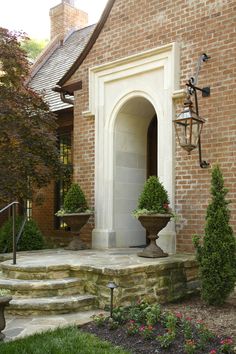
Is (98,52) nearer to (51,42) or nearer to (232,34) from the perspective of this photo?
(232,34)

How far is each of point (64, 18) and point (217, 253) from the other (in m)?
13.3

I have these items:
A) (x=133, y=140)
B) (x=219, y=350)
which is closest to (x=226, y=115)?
(x=133, y=140)

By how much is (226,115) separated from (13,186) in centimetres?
395

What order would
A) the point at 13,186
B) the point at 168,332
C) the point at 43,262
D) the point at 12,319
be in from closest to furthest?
the point at 168,332
the point at 12,319
the point at 43,262
the point at 13,186

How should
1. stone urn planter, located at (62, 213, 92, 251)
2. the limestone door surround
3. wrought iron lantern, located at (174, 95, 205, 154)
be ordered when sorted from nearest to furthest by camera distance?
wrought iron lantern, located at (174, 95, 205, 154)
the limestone door surround
stone urn planter, located at (62, 213, 92, 251)

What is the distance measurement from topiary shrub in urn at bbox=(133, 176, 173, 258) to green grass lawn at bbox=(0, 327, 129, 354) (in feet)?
7.45

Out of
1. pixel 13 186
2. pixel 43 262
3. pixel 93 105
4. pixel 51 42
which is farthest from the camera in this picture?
pixel 51 42

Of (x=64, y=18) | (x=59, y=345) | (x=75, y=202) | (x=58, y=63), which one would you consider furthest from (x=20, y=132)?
(x=64, y=18)

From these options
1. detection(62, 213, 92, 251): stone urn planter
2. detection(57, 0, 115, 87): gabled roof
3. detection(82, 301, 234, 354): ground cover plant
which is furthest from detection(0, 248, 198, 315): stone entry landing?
detection(57, 0, 115, 87): gabled roof

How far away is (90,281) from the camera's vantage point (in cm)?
583

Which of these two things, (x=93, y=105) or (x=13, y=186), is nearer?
(x=13, y=186)

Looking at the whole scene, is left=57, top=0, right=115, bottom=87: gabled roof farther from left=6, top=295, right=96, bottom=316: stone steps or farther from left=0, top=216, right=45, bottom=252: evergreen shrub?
left=6, top=295, right=96, bottom=316: stone steps

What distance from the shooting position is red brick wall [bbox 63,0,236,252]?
260 inches

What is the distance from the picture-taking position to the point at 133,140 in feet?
28.7
